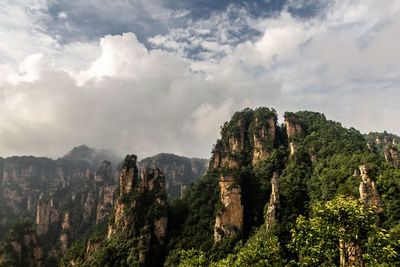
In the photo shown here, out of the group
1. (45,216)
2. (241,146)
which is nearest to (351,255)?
(241,146)

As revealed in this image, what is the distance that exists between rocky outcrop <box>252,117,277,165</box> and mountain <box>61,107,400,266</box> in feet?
1.36

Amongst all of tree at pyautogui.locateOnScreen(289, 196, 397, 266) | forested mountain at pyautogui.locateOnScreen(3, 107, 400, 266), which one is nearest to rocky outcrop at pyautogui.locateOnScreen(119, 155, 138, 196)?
forested mountain at pyautogui.locateOnScreen(3, 107, 400, 266)

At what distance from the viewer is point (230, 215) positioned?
73250 mm

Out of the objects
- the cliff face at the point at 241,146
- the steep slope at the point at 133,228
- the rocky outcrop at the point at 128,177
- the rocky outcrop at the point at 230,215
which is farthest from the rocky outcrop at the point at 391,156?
the rocky outcrop at the point at 128,177

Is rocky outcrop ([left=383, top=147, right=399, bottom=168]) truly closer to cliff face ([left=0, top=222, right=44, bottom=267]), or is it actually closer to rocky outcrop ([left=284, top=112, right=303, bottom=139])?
rocky outcrop ([left=284, top=112, right=303, bottom=139])

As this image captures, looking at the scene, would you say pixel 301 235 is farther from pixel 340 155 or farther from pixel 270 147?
pixel 270 147

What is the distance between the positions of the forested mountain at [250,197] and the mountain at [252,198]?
0.25 m

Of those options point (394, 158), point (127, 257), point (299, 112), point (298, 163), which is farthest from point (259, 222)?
point (299, 112)

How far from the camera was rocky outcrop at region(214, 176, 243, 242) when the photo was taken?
7131 cm

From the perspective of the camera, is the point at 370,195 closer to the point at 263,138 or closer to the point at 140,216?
the point at 263,138

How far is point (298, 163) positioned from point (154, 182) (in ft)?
162

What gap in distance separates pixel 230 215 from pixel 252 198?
42.5 ft

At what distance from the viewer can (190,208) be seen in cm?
9469

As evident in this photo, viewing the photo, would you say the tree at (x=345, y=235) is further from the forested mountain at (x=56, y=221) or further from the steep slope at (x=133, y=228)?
the forested mountain at (x=56, y=221)
